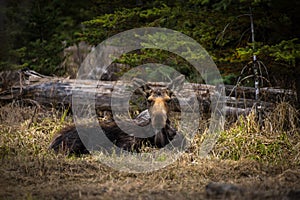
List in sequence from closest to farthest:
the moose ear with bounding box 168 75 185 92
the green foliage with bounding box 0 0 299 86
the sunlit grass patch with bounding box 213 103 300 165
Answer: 1. the sunlit grass patch with bounding box 213 103 300 165
2. the green foliage with bounding box 0 0 299 86
3. the moose ear with bounding box 168 75 185 92

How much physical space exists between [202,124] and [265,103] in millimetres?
1362

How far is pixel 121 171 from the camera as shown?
19.0 ft

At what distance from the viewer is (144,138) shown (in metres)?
7.25

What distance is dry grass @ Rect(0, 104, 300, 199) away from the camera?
15.4 feet

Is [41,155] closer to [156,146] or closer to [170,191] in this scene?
[156,146]

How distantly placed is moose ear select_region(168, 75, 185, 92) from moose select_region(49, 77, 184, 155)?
164 cm

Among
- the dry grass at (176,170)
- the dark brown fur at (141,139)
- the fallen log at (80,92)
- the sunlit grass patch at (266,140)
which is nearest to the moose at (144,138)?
the dark brown fur at (141,139)

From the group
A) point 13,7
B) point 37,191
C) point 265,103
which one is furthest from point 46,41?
point 37,191

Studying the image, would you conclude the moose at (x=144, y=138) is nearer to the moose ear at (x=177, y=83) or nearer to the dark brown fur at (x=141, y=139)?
the dark brown fur at (x=141, y=139)

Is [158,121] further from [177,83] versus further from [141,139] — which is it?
[177,83]

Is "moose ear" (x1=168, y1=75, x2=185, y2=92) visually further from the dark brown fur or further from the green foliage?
the dark brown fur

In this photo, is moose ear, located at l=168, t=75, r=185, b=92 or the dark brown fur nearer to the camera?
the dark brown fur

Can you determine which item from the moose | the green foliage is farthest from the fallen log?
the moose

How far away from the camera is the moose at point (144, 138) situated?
22.7ft
